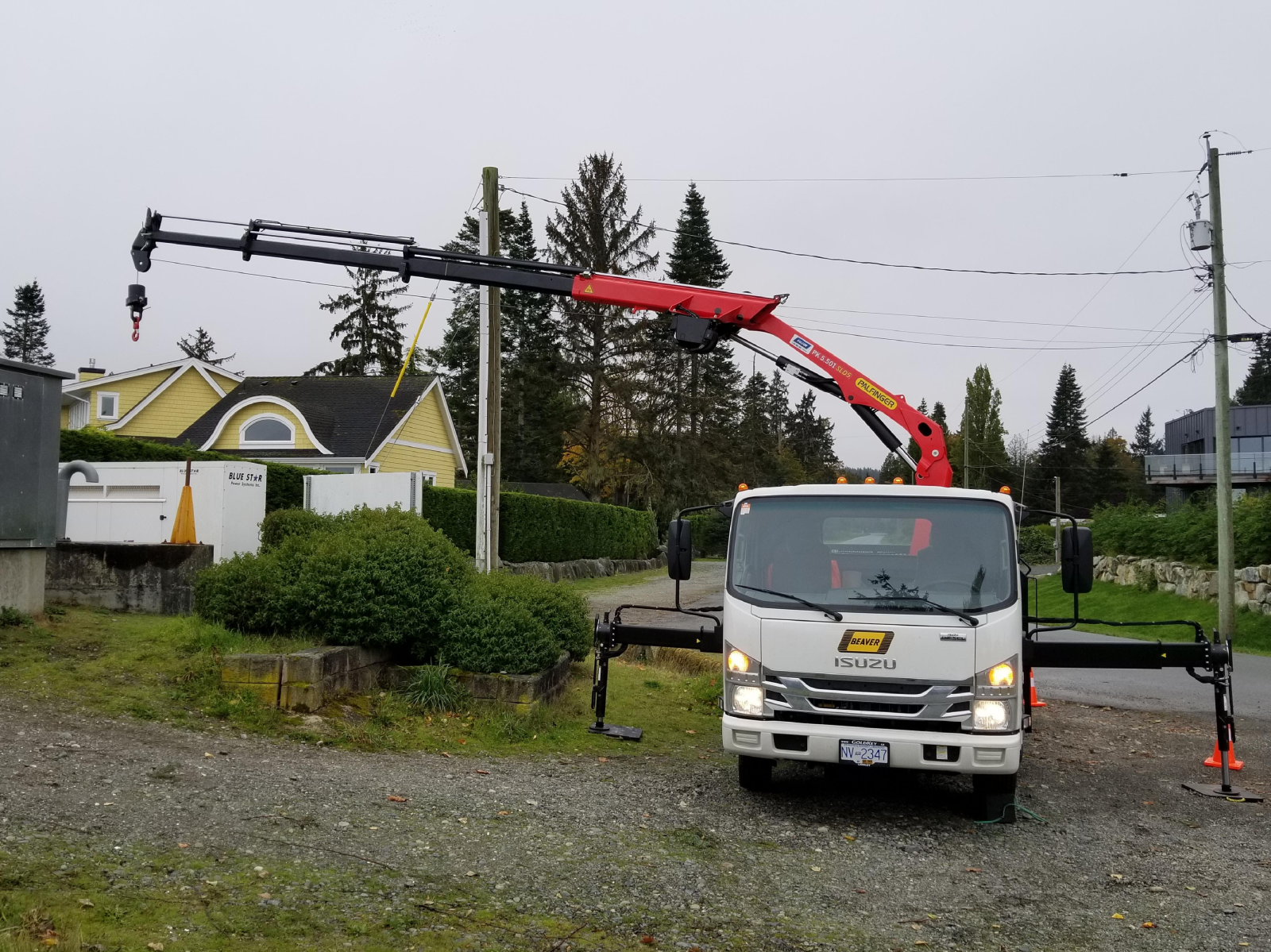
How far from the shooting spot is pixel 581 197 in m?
51.6

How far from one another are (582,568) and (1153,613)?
16.3m

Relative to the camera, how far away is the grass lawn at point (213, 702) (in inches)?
312

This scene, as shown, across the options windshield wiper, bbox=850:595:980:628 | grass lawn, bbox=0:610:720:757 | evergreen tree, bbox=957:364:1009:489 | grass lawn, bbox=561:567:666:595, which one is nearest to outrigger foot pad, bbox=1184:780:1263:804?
windshield wiper, bbox=850:595:980:628

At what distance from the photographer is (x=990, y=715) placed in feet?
21.7

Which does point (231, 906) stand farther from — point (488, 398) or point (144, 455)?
point (144, 455)

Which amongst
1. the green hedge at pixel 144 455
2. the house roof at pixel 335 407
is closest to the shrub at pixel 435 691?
the green hedge at pixel 144 455

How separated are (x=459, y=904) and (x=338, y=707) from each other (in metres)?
4.02

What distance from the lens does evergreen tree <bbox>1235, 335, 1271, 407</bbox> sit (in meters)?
102

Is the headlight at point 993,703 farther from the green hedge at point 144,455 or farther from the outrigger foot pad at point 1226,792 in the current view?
the green hedge at point 144,455

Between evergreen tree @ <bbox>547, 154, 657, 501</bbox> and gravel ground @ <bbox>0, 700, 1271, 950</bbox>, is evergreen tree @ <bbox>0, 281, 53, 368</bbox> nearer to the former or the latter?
evergreen tree @ <bbox>547, 154, 657, 501</bbox>

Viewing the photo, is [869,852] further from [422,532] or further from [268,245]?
[268,245]

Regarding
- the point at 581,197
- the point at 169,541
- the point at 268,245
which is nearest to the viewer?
the point at 169,541

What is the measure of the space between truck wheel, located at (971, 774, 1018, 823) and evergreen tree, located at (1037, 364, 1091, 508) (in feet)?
304

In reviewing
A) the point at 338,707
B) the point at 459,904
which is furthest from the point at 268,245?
the point at 459,904
